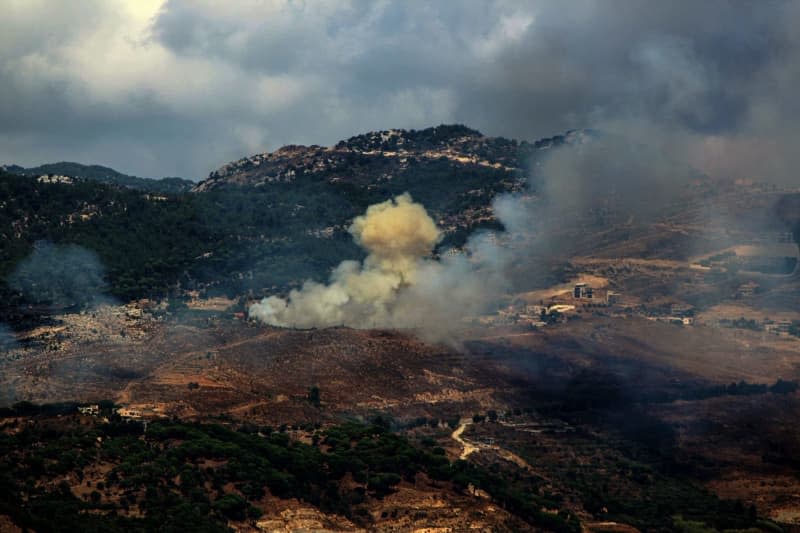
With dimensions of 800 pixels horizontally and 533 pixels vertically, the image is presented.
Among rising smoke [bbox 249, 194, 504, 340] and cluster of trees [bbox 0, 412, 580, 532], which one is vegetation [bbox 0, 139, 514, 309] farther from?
cluster of trees [bbox 0, 412, 580, 532]

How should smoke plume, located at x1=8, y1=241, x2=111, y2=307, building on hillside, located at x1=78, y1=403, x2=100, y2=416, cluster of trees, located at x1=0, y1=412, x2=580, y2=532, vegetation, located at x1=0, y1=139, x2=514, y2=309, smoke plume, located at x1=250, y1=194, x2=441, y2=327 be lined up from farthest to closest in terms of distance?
vegetation, located at x1=0, y1=139, x2=514, y2=309
smoke plume, located at x1=250, y1=194, x2=441, y2=327
smoke plume, located at x1=8, y1=241, x2=111, y2=307
building on hillside, located at x1=78, y1=403, x2=100, y2=416
cluster of trees, located at x1=0, y1=412, x2=580, y2=532

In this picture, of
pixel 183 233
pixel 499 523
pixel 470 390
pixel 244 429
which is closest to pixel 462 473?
pixel 499 523

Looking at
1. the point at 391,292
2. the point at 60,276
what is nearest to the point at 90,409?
the point at 60,276

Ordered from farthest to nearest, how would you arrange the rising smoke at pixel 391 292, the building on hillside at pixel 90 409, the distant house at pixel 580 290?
the distant house at pixel 580 290 → the rising smoke at pixel 391 292 → the building on hillside at pixel 90 409

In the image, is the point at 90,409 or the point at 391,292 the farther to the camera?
the point at 391,292

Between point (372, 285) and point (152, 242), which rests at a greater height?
point (152, 242)

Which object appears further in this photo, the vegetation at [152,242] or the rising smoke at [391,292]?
the vegetation at [152,242]

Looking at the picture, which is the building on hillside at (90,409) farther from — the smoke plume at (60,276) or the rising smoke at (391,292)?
the rising smoke at (391,292)

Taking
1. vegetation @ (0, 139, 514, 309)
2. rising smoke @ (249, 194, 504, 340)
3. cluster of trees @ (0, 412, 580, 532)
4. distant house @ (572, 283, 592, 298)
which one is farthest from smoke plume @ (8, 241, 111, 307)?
distant house @ (572, 283, 592, 298)

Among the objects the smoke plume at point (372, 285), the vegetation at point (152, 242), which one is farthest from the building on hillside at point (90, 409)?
the vegetation at point (152, 242)

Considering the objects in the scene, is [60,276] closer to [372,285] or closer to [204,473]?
[372,285]

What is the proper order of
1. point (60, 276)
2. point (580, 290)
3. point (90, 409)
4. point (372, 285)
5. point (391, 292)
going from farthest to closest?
point (580, 290) → point (372, 285) → point (391, 292) → point (60, 276) → point (90, 409)
